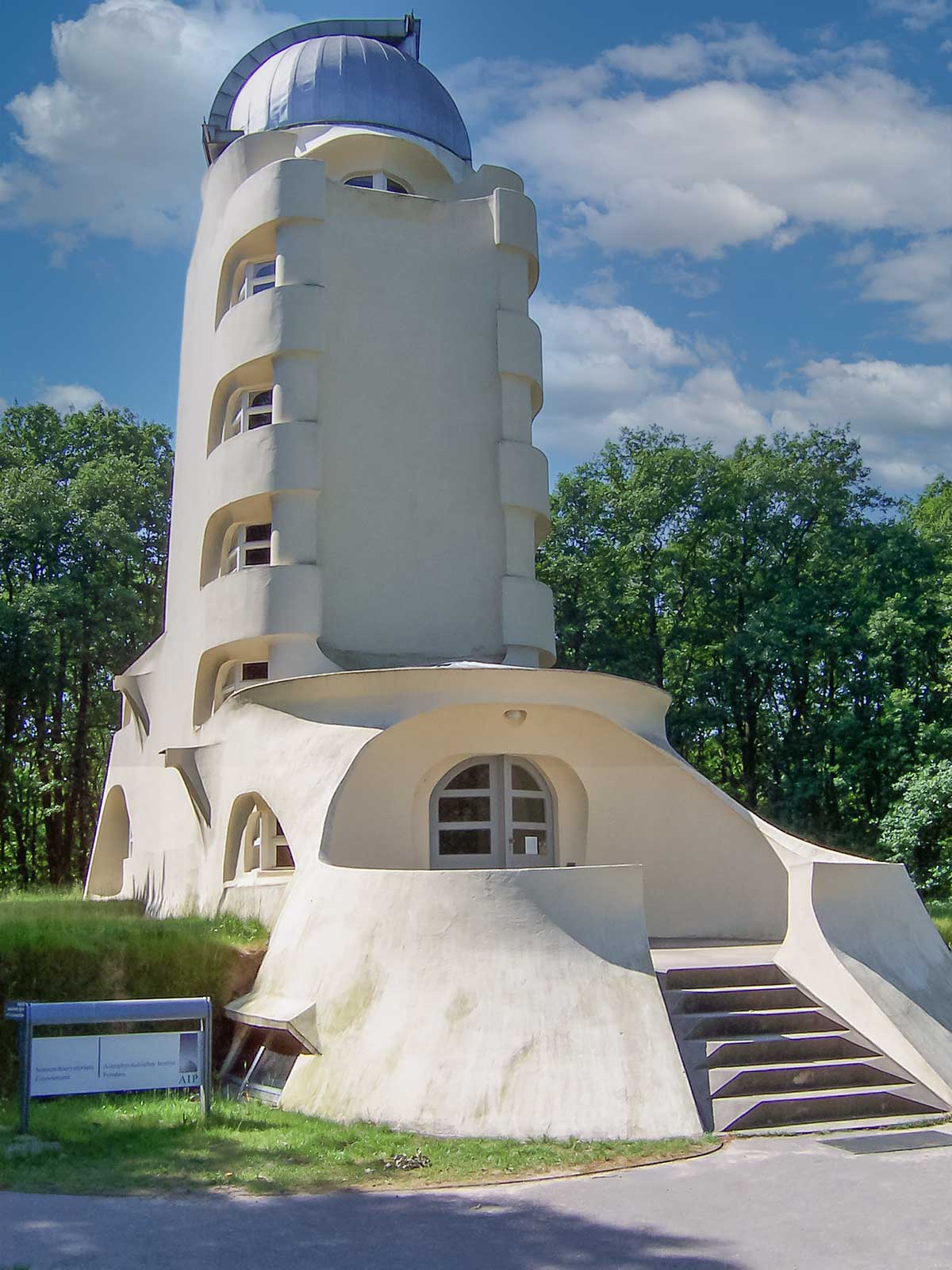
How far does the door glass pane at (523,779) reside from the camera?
17.5 metres

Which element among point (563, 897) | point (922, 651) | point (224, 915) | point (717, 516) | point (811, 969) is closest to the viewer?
point (563, 897)

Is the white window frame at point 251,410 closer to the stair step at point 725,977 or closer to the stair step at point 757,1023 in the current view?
the stair step at point 725,977

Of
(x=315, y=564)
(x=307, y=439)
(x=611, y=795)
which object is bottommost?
(x=611, y=795)

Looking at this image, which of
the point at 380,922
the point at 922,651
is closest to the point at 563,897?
the point at 380,922

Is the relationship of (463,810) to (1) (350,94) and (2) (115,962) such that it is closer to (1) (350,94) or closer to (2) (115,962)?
(2) (115,962)

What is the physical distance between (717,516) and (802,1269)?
28.7 m

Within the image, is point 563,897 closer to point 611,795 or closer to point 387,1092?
point 387,1092

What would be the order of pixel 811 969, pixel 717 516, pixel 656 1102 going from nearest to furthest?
pixel 656 1102 → pixel 811 969 → pixel 717 516

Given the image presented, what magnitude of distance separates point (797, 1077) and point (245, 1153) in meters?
4.89

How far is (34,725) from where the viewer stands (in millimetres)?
34688

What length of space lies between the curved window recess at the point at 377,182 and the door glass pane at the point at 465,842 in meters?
11.3

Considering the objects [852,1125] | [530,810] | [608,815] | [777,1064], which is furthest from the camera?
[530,810]

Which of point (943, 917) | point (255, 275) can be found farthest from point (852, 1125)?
point (255, 275)

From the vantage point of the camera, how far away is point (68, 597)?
30.2m
